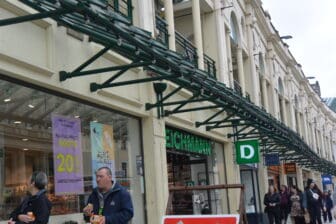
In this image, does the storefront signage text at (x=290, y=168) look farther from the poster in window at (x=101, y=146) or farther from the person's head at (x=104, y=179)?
the person's head at (x=104, y=179)

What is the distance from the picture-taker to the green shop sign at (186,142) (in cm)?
1295

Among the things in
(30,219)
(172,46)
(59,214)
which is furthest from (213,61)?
(30,219)

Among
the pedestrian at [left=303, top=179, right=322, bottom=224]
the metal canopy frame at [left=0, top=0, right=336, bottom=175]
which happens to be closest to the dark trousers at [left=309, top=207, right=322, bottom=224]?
the pedestrian at [left=303, top=179, right=322, bottom=224]

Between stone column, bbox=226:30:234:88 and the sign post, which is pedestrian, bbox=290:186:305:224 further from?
the sign post

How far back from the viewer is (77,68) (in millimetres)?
8250

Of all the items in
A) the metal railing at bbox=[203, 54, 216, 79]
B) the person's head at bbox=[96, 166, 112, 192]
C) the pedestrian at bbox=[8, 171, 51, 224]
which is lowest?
the pedestrian at bbox=[8, 171, 51, 224]

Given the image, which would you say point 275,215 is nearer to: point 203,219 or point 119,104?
point 119,104

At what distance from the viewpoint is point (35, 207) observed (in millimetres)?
5367

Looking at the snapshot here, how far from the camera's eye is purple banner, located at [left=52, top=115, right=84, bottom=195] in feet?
26.7

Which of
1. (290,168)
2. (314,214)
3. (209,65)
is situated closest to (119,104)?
(209,65)

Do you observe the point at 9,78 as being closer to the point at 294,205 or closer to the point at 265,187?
the point at 294,205

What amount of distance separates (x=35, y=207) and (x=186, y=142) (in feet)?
29.5

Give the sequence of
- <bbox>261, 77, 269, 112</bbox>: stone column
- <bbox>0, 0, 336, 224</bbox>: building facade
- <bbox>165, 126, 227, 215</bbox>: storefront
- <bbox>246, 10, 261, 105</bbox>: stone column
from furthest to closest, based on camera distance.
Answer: <bbox>261, 77, 269, 112</bbox>: stone column < <bbox>246, 10, 261, 105</bbox>: stone column < <bbox>165, 126, 227, 215</bbox>: storefront < <bbox>0, 0, 336, 224</bbox>: building facade

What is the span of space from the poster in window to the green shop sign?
2781mm
